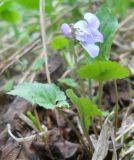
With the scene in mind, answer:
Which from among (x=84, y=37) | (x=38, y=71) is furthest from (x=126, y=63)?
(x=84, y=37)

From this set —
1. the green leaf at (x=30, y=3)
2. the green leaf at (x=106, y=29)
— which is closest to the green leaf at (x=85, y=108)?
the green leaf at (x=106, y=29)

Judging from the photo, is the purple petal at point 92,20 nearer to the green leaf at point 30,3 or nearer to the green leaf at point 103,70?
the green leaf at point 103,70

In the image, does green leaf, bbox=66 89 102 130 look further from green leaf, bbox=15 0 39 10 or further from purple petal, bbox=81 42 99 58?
green leaf, bbox=15 0 39 10

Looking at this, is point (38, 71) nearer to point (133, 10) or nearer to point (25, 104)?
point (25, 104)

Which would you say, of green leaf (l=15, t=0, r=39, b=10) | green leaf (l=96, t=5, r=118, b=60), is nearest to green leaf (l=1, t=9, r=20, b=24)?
green leaf (l=15, t=0, r=39, b=10)

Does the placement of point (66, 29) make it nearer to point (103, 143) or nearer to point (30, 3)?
point (103, 143)

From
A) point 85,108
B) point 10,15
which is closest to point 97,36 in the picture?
point 85,108
